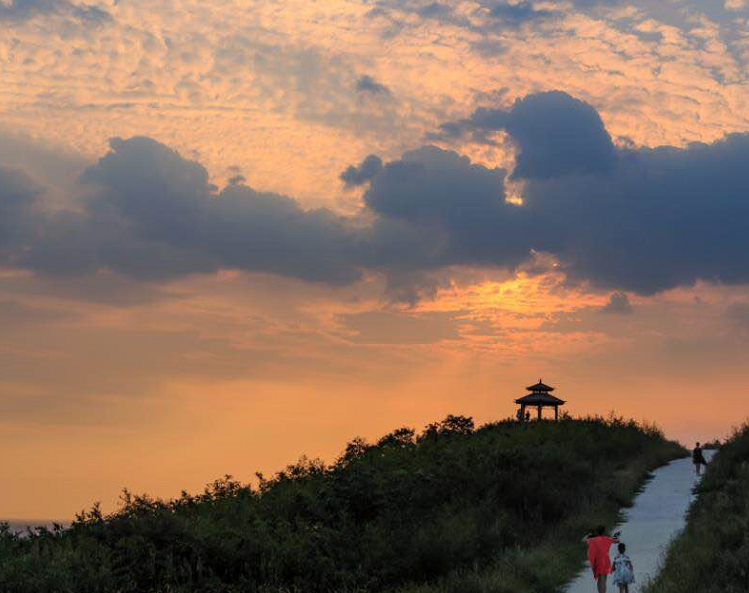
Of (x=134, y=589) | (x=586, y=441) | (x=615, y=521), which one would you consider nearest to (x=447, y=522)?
(x=615, y=521)

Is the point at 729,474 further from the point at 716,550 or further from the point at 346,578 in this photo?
the point at 346,578

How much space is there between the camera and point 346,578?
65.5 feet

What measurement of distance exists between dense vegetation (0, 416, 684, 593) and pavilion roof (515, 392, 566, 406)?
21719 millimetres

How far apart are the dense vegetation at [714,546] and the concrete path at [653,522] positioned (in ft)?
1.56

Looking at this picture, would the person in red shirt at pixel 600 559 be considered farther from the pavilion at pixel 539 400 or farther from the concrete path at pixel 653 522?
the pavilion at pixel 539 400

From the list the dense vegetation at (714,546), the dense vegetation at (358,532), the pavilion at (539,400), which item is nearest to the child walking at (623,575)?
the dense vegetation at (714,546)

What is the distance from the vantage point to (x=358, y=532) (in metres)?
23.5

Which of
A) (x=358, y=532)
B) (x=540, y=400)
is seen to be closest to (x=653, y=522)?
(x=358, y=532)

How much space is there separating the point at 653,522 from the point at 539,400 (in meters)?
29.7

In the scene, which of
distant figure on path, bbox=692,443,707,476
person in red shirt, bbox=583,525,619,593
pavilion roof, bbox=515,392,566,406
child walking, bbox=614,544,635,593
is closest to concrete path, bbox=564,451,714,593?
distant figure on path, bbox=692,443,707,476

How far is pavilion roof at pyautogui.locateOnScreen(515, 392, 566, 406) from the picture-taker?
182 ft

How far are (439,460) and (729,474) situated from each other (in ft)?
31.3

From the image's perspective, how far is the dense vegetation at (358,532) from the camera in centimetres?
1927

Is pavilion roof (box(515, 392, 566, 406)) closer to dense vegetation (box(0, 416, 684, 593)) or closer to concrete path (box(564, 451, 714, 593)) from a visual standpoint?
concrete path (box(564, 451, 714, 593))
